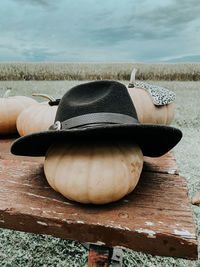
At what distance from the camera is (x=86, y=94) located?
1.02 metres

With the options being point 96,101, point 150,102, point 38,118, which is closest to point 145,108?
point 150,102

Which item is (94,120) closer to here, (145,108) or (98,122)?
(98,122)

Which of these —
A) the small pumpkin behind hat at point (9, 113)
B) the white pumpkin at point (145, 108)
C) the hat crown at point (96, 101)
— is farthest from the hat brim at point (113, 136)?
the small pumpkin behind hat at point (9, 113)

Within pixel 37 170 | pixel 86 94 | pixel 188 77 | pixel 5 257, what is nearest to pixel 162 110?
pixel 86 94

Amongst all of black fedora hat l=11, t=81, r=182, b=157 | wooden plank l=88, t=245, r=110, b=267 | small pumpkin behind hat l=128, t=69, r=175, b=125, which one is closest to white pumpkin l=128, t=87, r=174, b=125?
small pumpkin behind hat l=128, t=69, r=175, b=125

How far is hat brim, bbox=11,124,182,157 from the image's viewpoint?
73cm

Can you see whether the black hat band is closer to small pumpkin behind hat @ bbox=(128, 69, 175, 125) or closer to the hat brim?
the hat brim

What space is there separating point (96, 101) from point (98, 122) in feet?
0.30

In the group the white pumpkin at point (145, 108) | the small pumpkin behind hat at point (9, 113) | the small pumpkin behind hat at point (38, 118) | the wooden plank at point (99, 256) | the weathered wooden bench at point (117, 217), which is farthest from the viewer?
the small pumpkin behind hat at point (9, 113)

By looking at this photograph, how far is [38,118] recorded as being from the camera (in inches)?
65.8

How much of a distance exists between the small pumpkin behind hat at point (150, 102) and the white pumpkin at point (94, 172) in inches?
40.2

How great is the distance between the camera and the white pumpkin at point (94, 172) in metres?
0.78

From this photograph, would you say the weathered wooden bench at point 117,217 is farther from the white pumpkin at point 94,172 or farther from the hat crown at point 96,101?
the hat crown at point 96,101

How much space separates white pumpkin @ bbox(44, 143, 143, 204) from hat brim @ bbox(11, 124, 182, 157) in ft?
0.16
